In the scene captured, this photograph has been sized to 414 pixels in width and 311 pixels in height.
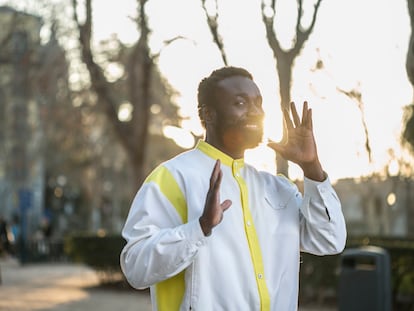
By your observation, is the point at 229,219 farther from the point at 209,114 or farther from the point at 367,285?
the point at 367,285

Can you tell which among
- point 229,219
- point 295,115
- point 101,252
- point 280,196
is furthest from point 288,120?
point 101,252

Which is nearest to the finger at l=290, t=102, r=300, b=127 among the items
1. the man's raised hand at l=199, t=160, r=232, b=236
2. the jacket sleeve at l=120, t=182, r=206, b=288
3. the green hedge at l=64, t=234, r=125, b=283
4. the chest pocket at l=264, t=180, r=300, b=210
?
the chest pocket at l=264, t=180, r=300, b=210

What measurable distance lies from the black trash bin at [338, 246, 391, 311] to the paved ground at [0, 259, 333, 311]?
5.62 metres

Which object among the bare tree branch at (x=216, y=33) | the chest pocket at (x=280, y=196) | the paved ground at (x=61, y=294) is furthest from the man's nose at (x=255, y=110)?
the paved ground at (x=61, y=294)

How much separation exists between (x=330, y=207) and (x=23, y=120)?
3188cm

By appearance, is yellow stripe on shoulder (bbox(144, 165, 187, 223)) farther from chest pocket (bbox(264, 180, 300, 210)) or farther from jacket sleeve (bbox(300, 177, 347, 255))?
jacket sleeve (bbox(300, 177, 347, 255))

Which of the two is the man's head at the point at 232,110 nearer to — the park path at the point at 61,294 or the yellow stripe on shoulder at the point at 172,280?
the yellow stripe on shoulder at the point at 172,280

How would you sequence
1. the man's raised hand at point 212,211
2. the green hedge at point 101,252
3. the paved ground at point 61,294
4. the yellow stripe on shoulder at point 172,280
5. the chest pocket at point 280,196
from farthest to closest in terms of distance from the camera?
the green hedge at point 101,252, the paved ground at point 61,294, the chest pocket at point 280,196, the yellow stripe on shoulder at point 172,280, the man's raised hand at point 212,211

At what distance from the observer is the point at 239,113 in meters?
2.93

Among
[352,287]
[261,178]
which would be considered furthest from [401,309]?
[261,178]

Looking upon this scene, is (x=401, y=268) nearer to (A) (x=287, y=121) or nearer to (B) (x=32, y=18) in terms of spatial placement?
(A) (x=287, y=121)

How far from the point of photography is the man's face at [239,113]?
9.62 feet

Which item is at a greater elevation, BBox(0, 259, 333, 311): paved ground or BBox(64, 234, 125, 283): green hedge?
BBox(64, 234, 125, 283): green hedge

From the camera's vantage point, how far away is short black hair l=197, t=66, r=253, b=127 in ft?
9.87
